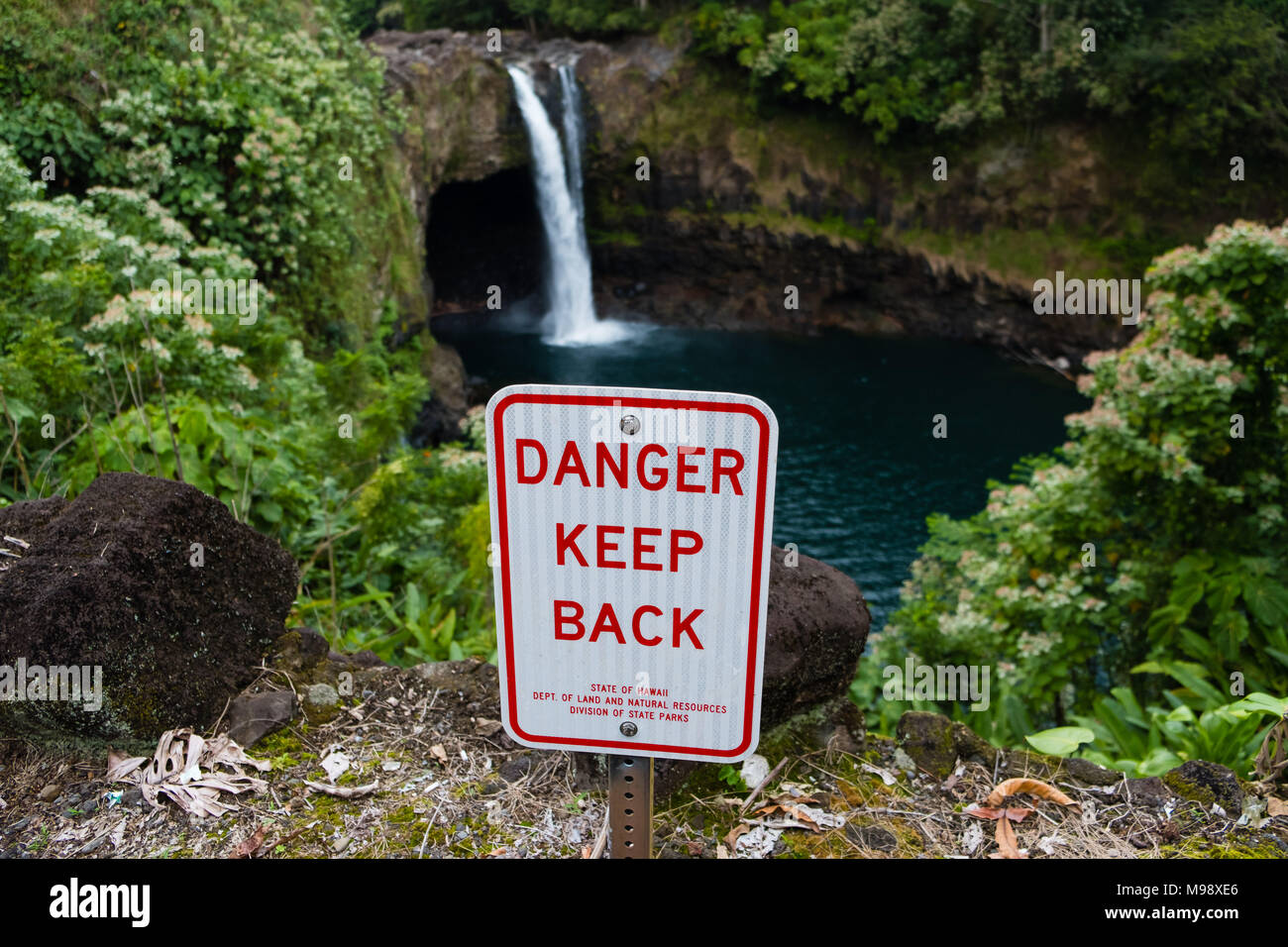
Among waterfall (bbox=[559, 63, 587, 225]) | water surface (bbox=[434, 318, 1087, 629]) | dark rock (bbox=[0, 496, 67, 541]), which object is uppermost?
waterfall (bbox=[559, 63, 587, 225])

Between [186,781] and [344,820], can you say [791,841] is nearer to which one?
[344,820]

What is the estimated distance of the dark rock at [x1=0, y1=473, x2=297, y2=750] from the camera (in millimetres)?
2545

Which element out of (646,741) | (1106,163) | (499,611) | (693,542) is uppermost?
(1106,163)

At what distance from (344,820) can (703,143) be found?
2576cm

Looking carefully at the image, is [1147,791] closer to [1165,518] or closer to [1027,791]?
[1027,791]

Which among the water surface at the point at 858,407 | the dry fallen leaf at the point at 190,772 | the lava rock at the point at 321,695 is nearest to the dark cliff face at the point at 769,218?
the water surface at the point at 858,407

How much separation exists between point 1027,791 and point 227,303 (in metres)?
6.65

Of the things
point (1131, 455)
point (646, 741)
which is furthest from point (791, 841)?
point (1131, 455)

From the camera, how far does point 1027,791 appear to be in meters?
2.64

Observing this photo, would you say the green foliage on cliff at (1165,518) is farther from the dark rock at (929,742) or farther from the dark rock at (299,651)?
the dark rock at (299,651)

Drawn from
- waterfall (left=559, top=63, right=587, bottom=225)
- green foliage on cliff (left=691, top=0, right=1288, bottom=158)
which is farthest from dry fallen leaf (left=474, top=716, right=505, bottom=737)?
waterfall (left=559, top=63, right=587, bottom=225)

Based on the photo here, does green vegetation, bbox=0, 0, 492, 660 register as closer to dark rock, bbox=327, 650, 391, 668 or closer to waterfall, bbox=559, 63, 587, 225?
dark rock, bbox=327, 650, 391, 668

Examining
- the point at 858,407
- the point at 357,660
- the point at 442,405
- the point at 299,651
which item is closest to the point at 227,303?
the point at 357,660

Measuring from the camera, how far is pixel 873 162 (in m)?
25.9
